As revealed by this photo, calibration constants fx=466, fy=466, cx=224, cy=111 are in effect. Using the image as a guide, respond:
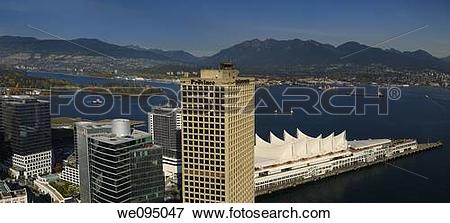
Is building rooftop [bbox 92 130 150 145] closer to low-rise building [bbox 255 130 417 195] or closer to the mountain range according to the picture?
the mountain range

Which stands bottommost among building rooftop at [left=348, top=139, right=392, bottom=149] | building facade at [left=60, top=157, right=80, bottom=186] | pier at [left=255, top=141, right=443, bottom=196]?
pier at [left=255, top=141, right=443, bottom=196]

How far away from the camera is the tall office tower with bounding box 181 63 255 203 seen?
285 centimetres

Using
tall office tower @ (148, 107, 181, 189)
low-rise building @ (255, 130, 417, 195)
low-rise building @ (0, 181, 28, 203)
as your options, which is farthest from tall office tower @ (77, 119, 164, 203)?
tall office tower @ (148, 107, 181, 189)

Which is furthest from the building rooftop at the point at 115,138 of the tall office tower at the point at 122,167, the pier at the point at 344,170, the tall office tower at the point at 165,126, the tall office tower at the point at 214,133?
the tall office tower at the point at 165,126

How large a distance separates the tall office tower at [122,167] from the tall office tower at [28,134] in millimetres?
1774

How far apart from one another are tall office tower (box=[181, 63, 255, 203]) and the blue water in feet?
1.41

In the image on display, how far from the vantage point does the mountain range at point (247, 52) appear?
8.83 feet

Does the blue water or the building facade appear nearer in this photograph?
the blue water

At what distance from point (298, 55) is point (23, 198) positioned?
8.56ft

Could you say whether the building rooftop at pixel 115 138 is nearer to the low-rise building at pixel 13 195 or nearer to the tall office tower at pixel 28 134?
the low-rise building at pixel 13 195

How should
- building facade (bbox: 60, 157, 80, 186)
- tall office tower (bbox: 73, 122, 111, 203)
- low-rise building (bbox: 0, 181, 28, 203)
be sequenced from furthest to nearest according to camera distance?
→ building facade (bbox: 60, 157, 80, 186) → tall office tower (bbox: 73, 122, 111, 203) → low-rise building (bbox: 0, 181, 28, 203)

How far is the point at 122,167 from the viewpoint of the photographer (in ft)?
13.3

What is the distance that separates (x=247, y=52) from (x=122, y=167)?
186cm

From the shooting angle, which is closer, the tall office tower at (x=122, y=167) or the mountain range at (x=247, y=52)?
the mountain range at (x=247, y=52)
